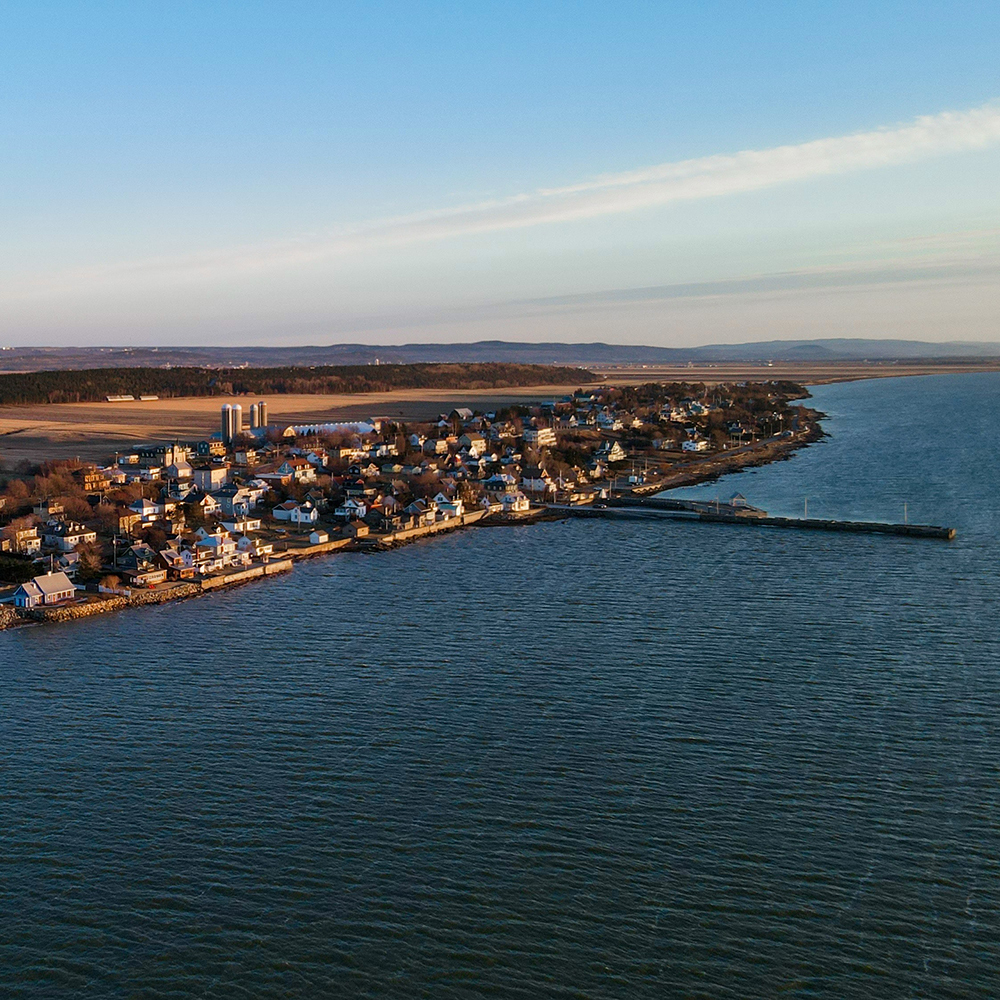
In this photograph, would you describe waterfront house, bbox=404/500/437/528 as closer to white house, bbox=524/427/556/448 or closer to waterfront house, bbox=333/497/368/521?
waterfront house, bbox=333/497/368/521

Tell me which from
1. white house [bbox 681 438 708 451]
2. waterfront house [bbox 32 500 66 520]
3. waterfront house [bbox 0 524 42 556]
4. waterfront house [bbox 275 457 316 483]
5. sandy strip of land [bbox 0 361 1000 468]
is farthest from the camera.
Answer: white house [bbox 681 438 708 451]

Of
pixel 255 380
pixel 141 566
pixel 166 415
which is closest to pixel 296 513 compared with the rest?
pixel 141 566

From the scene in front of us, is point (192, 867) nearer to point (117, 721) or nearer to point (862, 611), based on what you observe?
point (117, 721)

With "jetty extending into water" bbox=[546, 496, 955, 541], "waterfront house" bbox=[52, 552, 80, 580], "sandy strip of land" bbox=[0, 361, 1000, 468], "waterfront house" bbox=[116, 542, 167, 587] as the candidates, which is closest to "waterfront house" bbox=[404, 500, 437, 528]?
"jetty extending into water" bbox=[546, 496, 955, 541]

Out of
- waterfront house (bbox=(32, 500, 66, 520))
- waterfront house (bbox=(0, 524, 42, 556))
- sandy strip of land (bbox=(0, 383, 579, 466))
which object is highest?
sandy strip of land (bbox=(0, 383, 579, 466))

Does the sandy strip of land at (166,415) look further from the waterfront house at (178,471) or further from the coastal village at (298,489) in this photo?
the waterfront house at (178,471)

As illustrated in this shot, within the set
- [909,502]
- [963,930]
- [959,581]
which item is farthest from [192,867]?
[909,502]

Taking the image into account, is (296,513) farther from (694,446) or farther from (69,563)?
(694,446)

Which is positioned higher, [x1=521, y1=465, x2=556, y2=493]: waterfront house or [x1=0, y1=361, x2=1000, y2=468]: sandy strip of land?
[x1=0, y1=361, x2=1000, y2=468]: sandy strip of land
